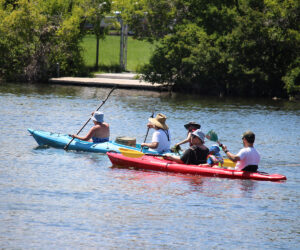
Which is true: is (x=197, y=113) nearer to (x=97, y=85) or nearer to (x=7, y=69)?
(x=97, y=85)

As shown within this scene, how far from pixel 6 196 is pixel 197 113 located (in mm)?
17401

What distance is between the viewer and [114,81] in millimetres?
43406

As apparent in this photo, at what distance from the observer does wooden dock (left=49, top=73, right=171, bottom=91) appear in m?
41.7

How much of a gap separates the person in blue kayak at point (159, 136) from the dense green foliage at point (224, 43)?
20671 mm

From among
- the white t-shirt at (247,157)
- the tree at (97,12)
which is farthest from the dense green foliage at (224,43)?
the white t-shirt at (247,157)

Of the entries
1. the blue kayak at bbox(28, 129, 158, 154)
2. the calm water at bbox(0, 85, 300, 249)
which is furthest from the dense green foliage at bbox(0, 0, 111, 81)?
the blue kayak at bbox(28, 129, 158, 154)

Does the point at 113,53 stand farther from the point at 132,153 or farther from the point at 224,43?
the point at 132,153

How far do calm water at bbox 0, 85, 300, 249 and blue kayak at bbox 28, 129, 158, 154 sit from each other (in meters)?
0.22

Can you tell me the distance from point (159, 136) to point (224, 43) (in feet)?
72.4

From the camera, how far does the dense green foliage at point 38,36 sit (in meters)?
43.5

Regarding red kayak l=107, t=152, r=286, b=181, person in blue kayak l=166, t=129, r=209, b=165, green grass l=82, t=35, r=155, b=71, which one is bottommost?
red kayak l=107, t=152, r=286, b=181

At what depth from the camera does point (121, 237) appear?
37.8ft

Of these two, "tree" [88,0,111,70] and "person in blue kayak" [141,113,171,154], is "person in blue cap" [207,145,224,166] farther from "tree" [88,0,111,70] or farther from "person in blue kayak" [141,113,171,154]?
"tree" [88,0,111,70]

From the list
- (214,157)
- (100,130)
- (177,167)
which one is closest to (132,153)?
(177,167)
